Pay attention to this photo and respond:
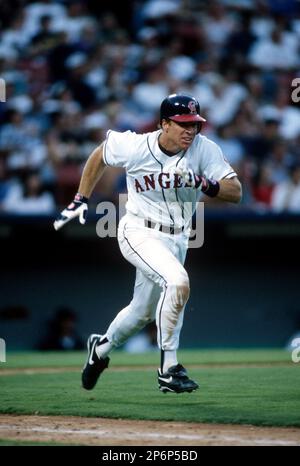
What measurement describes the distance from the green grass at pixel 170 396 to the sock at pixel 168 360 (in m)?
0.25

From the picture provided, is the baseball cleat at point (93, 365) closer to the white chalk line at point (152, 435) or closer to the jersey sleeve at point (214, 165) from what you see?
the white chalk line at point (152, 435)

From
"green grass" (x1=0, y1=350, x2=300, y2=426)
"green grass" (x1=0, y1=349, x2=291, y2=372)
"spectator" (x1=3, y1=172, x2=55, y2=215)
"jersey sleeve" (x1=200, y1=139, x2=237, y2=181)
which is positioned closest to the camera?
"green grass" (x1=0, y1=350, x2=300, y2=426)

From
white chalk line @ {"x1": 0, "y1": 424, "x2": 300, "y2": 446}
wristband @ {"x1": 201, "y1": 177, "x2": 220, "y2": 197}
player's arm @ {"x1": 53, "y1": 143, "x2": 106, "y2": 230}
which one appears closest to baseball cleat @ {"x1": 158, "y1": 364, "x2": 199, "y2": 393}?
white chalk line @ {"x1": 0, "y1": 424, "x2": 300, "y2": 446}

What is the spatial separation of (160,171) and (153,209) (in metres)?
0.24

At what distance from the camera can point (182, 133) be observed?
5848mm

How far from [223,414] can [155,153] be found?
5.53 feet

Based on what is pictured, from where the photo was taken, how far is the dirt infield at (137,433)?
459 cm

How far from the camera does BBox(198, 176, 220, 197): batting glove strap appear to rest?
18.3 feet

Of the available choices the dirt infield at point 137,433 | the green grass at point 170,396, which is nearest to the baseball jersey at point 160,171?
the green grass at point 170,396

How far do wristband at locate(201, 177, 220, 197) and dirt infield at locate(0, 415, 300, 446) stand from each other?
1.34 m

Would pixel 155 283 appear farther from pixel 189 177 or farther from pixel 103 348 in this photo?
pixel 189 177

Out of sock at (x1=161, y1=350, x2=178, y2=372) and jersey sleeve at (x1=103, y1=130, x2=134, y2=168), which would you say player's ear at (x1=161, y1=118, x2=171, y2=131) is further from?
sock at (x1=161, y1=350, x2=178, y2=372)
